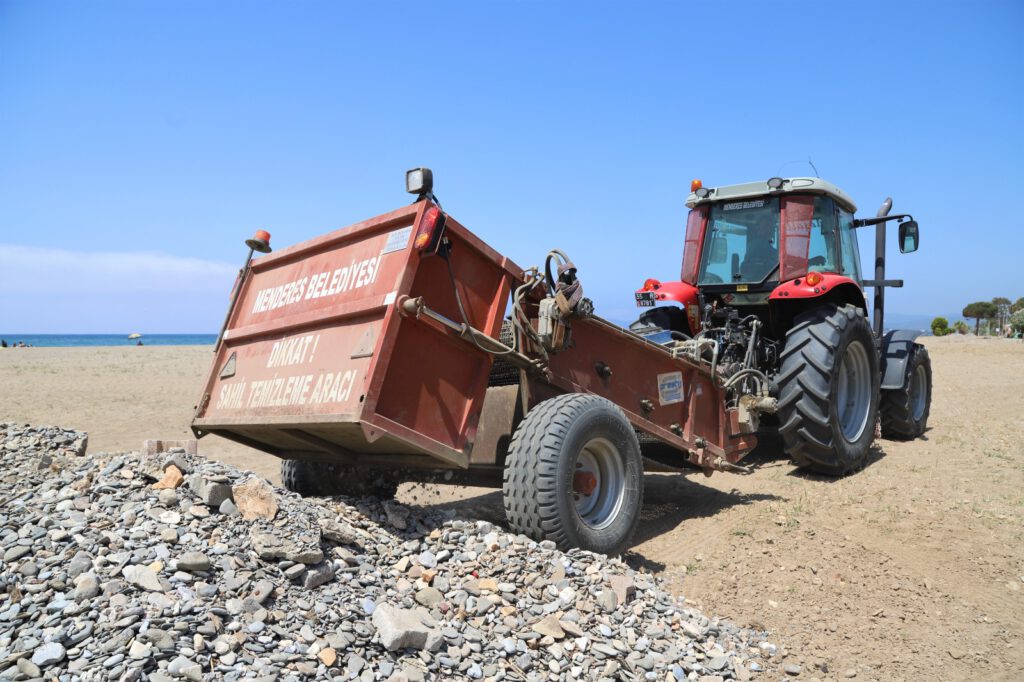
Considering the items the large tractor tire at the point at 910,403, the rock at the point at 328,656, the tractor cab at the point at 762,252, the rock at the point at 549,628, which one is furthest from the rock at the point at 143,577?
the large tractor tire at the point at 910,403

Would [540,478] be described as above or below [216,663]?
above

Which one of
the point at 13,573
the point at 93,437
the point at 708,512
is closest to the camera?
the point at 13,573

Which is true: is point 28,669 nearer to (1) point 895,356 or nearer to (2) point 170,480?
(2) point 170,480

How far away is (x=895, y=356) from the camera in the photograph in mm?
8164

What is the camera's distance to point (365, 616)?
3186 millimetres

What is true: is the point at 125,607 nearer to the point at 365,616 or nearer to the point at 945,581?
the point at 365,616

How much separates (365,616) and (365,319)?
1.54m

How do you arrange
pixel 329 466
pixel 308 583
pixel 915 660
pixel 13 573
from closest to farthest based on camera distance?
1. pixel 13 573
2. pixel 308 583
3. pixel 915 660
4. pixel 329 466

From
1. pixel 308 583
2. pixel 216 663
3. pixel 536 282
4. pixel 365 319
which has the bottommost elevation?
pixel 216 663

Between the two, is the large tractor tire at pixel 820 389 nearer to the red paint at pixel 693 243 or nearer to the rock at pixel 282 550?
the red paint at pixel 693 243

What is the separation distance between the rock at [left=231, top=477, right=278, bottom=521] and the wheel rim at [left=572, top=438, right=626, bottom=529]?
171 centimetres

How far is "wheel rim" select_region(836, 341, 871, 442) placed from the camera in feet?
23.0

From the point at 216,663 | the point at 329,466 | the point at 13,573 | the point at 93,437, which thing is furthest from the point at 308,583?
the point at 93,437

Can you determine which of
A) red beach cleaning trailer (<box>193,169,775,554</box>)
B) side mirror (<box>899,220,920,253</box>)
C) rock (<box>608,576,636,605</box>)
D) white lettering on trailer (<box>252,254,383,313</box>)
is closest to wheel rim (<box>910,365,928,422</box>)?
side mirror (<box>899,220,920,253</box>)
